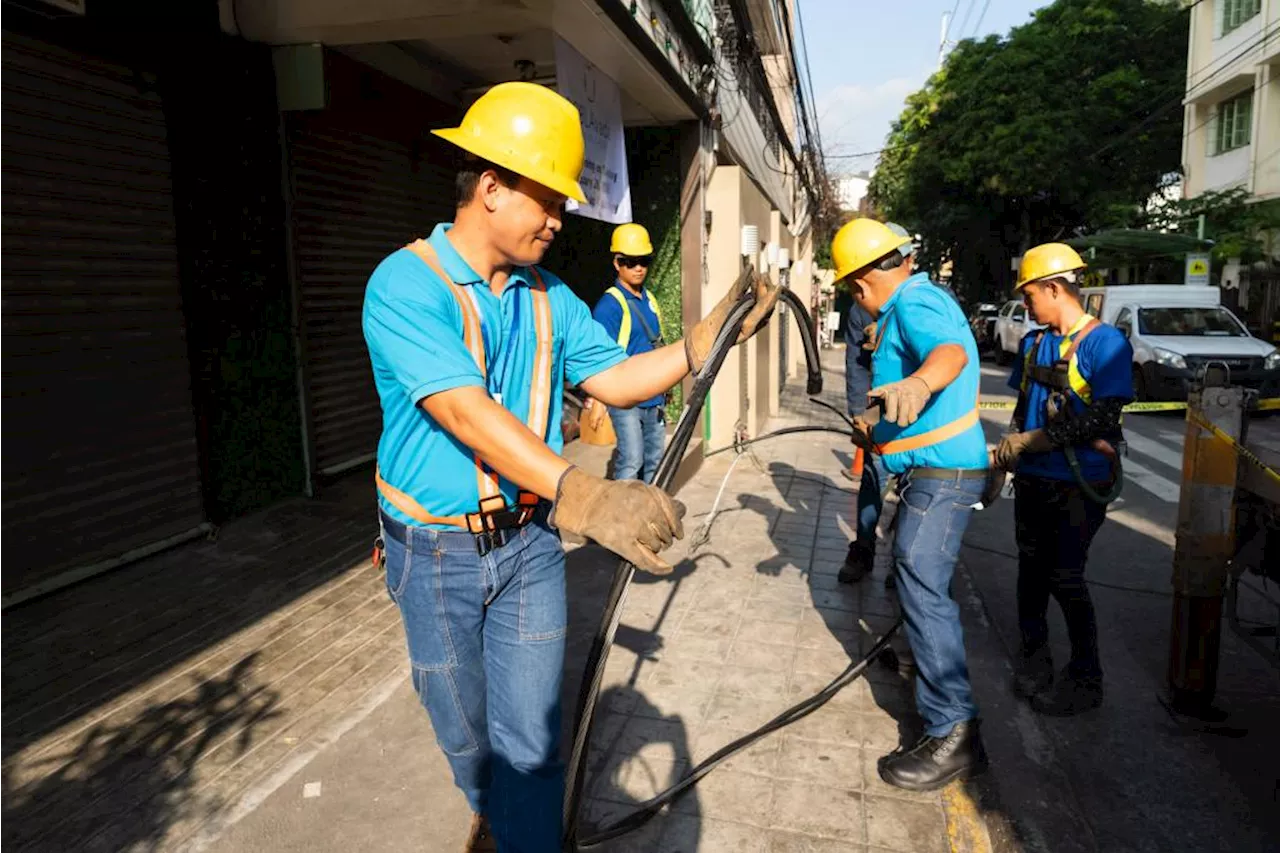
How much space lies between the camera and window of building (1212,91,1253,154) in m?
25.0

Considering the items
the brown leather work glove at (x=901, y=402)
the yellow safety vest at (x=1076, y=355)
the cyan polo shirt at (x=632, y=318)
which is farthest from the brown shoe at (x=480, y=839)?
the cyan polo shirt at (x=632, y=318)

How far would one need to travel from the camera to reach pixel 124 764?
124 inches

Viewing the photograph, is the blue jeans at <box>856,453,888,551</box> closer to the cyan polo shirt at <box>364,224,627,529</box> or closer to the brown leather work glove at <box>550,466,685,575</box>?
the cyan polo shirt at <box>364,224,627,529</box>

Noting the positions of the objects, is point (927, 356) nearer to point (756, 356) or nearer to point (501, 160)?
point (501, 160)

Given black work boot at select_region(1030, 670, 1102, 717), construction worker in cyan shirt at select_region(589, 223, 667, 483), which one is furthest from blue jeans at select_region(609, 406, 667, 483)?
black work boot at select_region(1030, 670, 1102, 717)

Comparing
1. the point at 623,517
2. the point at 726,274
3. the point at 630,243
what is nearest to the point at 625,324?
the point at 630,243

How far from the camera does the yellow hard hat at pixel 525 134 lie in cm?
207

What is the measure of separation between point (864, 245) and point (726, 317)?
1111 millimetres

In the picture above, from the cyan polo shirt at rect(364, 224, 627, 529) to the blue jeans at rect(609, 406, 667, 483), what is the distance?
3.21 m

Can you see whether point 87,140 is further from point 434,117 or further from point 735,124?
point 735,124

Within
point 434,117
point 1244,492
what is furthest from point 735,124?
point 1244,492

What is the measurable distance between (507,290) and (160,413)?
387 cm

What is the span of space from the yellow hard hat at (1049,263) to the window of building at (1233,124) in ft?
87.6

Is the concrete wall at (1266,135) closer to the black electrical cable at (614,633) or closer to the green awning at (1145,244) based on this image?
the green awning at (1145,244)
